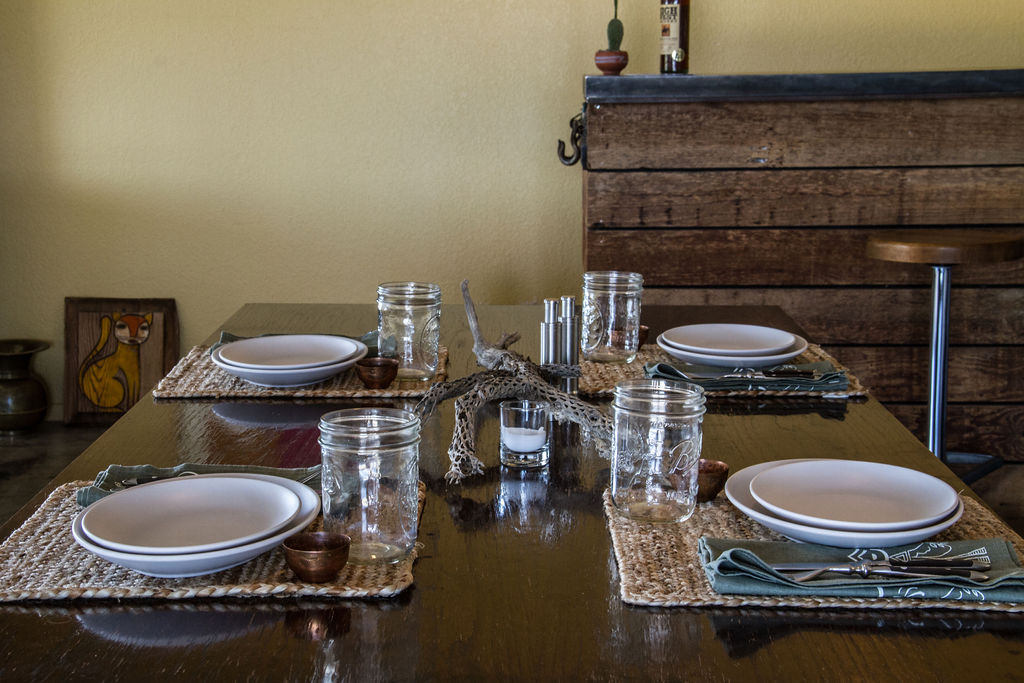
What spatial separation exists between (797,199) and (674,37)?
621mm

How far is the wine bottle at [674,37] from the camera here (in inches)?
123

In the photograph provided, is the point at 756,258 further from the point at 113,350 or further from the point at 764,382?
the point at 113,350

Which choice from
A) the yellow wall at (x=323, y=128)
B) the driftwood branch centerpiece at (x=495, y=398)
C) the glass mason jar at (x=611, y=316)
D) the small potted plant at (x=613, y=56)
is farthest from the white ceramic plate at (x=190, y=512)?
the yellow wall at (x=323, y=128)

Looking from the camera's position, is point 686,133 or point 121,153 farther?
point 121,153

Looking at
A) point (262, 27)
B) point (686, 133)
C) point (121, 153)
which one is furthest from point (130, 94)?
point (686, 133)

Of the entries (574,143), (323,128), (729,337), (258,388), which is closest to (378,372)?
(258,388)

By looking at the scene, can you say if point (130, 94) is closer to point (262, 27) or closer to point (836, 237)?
point (262, 27)

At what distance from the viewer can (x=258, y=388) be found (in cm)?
152

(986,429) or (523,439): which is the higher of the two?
(523,439)

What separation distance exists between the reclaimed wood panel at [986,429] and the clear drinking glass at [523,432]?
2241mm

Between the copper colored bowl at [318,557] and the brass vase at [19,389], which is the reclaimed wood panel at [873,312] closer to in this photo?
the brass vase at [19,389]

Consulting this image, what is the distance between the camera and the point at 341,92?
11.8 ft

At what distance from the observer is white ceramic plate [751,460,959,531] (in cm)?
96

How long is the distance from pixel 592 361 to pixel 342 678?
100 centimetres
